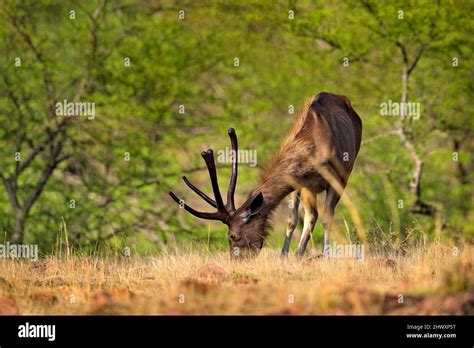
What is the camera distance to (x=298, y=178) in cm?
1504

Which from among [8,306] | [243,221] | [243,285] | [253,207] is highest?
[253,207]

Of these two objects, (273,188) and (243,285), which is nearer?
(243,285)

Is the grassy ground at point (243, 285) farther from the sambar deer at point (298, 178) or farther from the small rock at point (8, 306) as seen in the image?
the sambar deer at point (298, 178)

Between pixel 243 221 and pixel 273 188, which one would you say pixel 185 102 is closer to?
pixel 273 188

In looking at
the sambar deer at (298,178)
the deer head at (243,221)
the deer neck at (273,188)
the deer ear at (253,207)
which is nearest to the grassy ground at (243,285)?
the deer head at (243,221)

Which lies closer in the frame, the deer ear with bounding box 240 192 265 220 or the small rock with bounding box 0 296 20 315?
the small rock with bounding box 0 296 20 315

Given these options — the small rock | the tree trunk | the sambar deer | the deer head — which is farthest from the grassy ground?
the tree trunk

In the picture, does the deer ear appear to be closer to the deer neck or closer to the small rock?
the deer neck

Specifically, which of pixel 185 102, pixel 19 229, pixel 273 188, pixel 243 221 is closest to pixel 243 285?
pixel 243 221

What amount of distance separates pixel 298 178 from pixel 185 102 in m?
11.6

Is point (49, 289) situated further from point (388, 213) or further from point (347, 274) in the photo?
point (388, 213)

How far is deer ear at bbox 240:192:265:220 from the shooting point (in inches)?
561

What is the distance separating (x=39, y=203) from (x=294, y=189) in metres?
11.4

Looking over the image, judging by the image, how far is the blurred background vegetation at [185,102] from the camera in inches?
983
